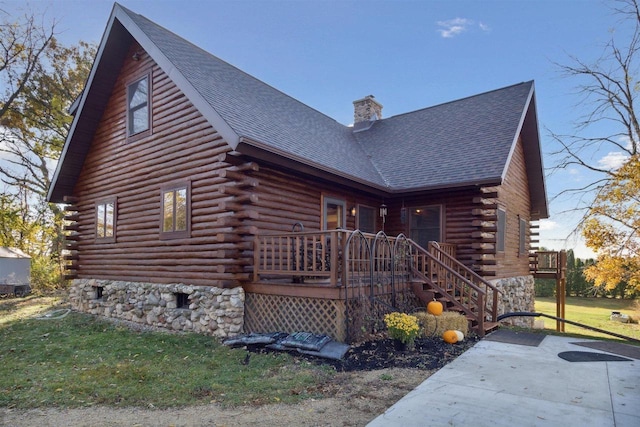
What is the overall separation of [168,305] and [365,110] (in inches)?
462

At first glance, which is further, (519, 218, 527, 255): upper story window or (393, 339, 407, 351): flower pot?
(519, 218, 527, 255): upper story window

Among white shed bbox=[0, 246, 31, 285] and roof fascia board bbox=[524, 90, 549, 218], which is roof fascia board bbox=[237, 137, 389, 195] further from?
white shed bbox=[0, 246, 31, 285]

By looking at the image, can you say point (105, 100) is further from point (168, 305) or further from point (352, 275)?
point (352, 275)

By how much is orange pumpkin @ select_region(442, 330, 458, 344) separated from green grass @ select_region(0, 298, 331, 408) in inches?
103

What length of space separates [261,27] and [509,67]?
10.9 meters

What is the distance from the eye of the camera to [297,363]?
6.13 m

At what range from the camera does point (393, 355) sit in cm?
645

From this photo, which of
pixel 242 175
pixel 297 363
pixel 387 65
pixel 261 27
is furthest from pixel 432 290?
pixel 387 65

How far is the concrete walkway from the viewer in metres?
3.77

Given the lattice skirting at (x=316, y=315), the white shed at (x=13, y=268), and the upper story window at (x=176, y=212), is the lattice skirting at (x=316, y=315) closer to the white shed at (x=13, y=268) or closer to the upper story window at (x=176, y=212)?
the upper story window at (x=176, y=212)

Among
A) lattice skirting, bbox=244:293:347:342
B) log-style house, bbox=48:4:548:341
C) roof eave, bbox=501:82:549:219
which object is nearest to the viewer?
lattice skirting, bbox=244:293:347:342

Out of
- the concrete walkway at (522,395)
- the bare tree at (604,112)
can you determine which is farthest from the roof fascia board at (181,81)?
the bare tree at (604,112)

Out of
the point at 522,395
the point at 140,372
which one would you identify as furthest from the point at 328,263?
the point at 522,395

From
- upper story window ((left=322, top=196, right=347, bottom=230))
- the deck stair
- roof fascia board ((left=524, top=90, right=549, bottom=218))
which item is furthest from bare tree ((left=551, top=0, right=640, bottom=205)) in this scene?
upper story window ((left=322, top=196, right=347, bottom=230))
